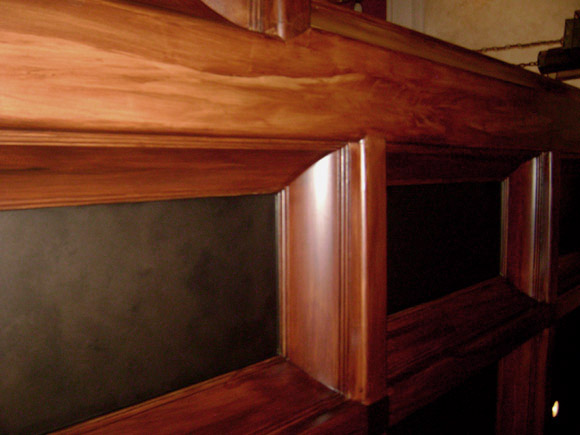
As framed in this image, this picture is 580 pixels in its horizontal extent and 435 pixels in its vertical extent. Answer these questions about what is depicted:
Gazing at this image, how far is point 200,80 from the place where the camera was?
663 millimetres

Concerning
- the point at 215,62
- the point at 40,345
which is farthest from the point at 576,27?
the point at 40,345

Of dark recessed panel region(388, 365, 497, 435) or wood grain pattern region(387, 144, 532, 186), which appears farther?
dark recessed panel region(388, 365, 497, 435)

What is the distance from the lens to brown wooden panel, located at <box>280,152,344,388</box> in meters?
0.92

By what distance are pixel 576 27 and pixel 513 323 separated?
1.32 m

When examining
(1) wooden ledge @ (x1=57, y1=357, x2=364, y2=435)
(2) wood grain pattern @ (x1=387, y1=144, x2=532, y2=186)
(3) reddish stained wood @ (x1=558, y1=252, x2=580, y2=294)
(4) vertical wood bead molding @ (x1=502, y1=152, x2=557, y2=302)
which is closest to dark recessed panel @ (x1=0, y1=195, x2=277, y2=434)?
(1) wooden ledge @ (x1=57, y1=357, x2=364, y2=435)

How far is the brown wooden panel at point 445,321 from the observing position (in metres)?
1.14

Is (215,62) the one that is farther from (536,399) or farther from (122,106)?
(536,399)

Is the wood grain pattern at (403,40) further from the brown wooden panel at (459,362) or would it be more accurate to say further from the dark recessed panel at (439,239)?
the brown wooden panel at (459,362)

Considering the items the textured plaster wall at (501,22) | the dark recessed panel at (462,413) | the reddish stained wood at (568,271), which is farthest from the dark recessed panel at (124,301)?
the textured plaster wall at (501,22)

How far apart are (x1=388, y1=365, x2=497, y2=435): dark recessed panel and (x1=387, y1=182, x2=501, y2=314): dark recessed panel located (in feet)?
1.08

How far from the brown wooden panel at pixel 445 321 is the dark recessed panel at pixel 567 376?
1.82ft

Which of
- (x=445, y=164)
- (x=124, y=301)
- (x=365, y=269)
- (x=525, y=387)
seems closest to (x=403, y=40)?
(x=445, y=164)

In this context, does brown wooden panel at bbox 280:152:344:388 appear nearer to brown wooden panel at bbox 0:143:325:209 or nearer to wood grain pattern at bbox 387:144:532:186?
brown wooden panel at bbox 0:143:325:209

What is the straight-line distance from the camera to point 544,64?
1854 millimetres
